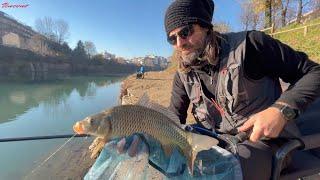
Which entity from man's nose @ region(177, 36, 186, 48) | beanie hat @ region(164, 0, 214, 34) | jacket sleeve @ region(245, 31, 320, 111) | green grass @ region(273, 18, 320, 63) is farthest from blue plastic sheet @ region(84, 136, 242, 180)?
green grass @ region(273, 18, 320, 63)

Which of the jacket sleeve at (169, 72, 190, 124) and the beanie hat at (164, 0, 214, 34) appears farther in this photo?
the jacket sleeve at (169, 72, 190, 124)

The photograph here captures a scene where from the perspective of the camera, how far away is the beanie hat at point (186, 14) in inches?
97.3

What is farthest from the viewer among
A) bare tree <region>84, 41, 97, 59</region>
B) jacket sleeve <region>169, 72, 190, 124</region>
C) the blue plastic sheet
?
bare tree <region>84, 41, 97, 59</region>

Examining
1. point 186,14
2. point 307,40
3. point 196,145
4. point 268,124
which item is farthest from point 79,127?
point 307,40

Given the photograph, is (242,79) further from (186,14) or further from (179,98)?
(179,98)

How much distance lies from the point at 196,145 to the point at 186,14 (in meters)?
0.95

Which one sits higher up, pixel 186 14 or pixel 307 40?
pixel 307 40

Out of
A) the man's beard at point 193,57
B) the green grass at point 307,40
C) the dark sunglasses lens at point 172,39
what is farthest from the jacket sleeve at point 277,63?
the green grass at point 307,40

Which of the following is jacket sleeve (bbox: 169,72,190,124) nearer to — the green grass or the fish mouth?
the fish mouth

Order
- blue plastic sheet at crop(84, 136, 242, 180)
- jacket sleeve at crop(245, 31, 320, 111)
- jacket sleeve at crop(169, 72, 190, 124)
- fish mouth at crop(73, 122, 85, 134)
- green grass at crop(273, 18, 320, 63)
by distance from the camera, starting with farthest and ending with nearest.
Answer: green grass at crop(273, 18, 320, 63) → jacket sleeve at crop(169, 72, 190, 124) → jacket sleeve at crop(245, 31, 320, 111) → blue plastic sheet at crop(84, 136, 242, 180) → fish mouth at crop(73, 122, 85, 134)

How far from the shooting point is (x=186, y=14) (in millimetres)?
2471

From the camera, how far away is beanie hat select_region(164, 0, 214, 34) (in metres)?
2.47

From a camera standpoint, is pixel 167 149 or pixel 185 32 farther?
pixel 185 32

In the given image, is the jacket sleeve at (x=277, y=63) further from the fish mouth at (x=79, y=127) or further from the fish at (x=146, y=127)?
the fish mouth at (x=79, y=127)
